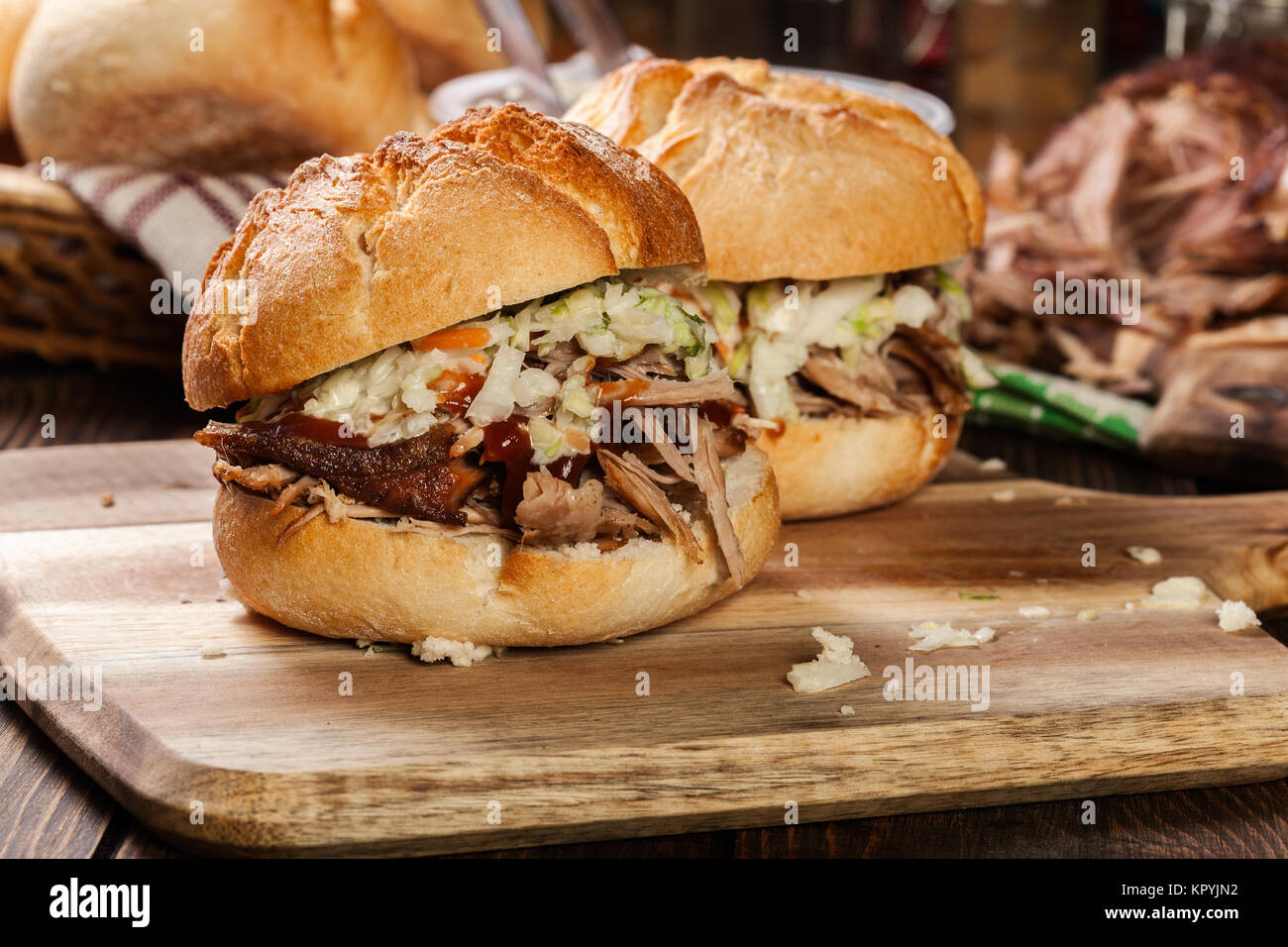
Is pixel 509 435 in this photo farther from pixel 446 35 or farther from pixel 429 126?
pixel 446 35

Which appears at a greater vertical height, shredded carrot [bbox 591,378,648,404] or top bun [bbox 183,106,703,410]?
top bun [bbox 183,106,703,410]

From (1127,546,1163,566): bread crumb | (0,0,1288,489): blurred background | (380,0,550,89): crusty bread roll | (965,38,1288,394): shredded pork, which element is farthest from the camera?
(380,0,550,89): crusty bread roll

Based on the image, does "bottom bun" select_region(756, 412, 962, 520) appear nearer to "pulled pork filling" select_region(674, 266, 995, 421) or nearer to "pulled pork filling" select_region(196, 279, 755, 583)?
"pulled pork filling" select_region(674, 266, 995, 421)

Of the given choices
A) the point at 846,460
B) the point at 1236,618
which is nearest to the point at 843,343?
the point at 846,460

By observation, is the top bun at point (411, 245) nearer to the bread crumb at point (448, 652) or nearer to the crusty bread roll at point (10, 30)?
the bread crumb at point (448, 652)

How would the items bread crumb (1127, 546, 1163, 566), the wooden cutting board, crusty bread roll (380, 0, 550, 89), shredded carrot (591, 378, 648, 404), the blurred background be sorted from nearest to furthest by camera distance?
the wooden cutting board
shredded carrot (591, 378, 648, 404)
bread crumb (1127, 546, 1163, 566)
the blurred background
crusty bread roll (380, 0, 550, 89)

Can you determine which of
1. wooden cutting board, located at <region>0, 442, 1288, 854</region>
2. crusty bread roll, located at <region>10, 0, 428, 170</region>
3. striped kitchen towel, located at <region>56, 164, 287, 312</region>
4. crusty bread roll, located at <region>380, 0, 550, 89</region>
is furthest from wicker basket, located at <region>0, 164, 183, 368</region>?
crusty bread roll, located at <region>380, 0, 550, 89</region>

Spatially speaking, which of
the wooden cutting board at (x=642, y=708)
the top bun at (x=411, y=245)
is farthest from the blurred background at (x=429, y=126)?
the top bun at (x=411, y=245)
